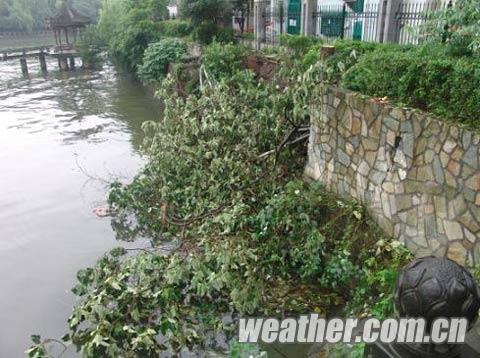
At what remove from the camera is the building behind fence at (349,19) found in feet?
27.0

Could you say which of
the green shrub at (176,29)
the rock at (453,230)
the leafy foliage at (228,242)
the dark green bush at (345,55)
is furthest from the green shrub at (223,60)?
the rock at (453,230)

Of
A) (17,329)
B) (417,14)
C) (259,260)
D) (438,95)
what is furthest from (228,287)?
(417,14)

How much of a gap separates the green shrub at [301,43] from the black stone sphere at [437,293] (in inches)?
335

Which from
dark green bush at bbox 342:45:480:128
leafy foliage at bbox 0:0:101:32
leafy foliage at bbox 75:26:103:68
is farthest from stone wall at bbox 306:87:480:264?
leafy foliage at bbox 0:0:101:32

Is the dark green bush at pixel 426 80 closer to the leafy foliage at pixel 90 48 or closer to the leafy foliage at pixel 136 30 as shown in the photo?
the leafy foliage at pixel 136 30

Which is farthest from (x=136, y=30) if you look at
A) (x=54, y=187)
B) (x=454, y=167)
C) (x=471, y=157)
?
(x=471, y=157)

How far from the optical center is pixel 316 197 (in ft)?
20.9

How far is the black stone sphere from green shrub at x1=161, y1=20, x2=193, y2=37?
57.7ft

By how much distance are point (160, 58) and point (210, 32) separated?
234cm

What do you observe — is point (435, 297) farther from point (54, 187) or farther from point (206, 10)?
point (206, 10)

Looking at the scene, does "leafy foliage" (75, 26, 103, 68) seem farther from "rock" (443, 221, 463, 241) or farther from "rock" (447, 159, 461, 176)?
"rock" (443, 221, 463, 241)

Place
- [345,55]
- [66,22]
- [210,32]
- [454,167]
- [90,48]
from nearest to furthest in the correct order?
[454,167] < [345,55] < [210,32] < [90,48] < [66,22]

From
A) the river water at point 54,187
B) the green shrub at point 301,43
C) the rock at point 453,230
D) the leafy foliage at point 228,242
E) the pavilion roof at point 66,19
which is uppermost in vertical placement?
the pavilion roof at point 66,19

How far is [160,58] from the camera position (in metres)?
16.2
